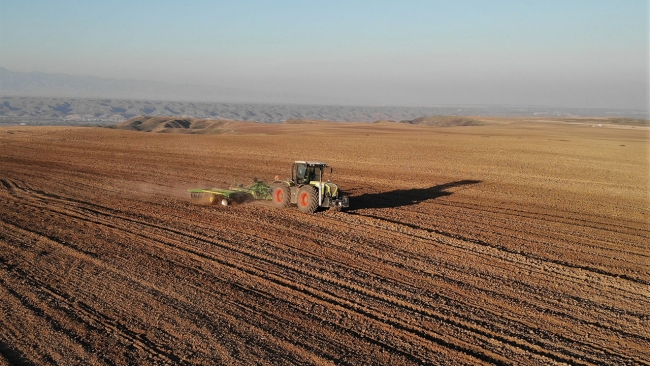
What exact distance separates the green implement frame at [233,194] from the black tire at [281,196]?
0.41m

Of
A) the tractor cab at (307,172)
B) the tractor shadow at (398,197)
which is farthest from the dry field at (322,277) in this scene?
the tractor cab at (307,172)

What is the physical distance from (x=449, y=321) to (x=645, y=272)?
6459mm

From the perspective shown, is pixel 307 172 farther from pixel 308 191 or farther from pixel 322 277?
pixel 322 277

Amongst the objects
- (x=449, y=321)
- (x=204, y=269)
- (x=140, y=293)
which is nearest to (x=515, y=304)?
(x=449, y=321)

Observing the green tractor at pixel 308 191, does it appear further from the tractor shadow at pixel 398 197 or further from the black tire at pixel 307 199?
the tractor shadow at pixel 398 197

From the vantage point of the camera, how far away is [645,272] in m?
12.6

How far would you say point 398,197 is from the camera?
2091cm

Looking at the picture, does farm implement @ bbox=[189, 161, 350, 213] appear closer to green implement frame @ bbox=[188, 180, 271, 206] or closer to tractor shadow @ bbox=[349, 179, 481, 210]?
green implement frame @ bbox=[188, 180, 271, 206]

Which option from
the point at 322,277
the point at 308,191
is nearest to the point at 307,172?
the point at 308,191

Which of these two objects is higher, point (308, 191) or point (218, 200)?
point (308, 191)

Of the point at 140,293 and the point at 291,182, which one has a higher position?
the point at 291,182

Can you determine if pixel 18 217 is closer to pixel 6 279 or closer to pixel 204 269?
pixel 6 279

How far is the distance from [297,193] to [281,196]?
629 millimetres

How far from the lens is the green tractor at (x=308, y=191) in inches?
658
